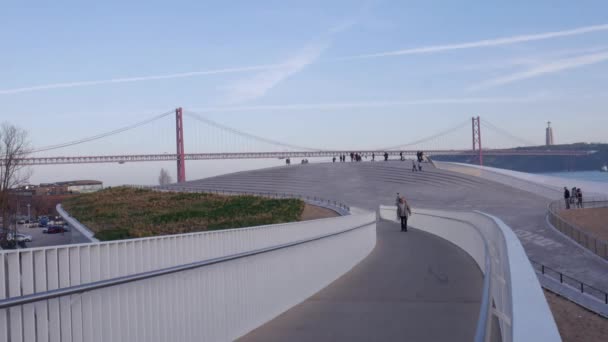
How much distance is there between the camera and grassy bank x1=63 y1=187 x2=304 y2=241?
A: 2698 centimetres

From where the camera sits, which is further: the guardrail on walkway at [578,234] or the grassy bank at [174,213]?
the grassy bank at [174,213]

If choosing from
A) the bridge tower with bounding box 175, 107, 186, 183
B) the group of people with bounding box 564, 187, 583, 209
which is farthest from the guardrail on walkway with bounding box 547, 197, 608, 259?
the bridge tower with bounding box 175, 107, 186, 183

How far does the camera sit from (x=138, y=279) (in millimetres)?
5645

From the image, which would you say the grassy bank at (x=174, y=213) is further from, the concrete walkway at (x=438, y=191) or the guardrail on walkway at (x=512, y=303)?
the guardrail on walkway at (x=512, y=303)

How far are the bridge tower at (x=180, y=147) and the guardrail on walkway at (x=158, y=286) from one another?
76.0 m

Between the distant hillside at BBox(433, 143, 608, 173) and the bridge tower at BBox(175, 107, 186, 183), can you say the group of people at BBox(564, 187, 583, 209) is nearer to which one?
the bridge tower at BBox(175, 107, 186, 183)

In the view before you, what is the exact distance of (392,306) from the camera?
9.34 m

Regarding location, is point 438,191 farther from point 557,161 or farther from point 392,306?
point 557,161

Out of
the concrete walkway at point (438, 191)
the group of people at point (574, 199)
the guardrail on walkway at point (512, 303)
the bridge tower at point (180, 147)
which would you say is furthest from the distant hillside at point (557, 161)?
the guardrail on walkway at point (512, 303)

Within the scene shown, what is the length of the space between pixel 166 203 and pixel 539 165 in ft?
298

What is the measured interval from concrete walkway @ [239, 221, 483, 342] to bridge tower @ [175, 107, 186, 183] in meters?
72.4

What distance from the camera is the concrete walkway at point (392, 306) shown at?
7641mm

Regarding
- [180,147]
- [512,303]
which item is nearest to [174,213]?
[512,303]

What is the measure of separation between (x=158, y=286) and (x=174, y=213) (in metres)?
29.0
